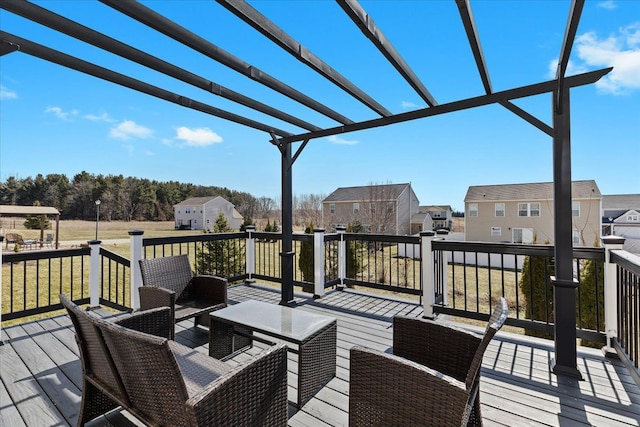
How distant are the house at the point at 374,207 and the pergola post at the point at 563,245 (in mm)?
17319

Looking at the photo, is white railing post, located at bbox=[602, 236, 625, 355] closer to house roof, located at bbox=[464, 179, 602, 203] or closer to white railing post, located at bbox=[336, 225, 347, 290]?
white railing post, located at bbox=[336, 225, 347, 290]

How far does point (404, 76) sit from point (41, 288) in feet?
40.3

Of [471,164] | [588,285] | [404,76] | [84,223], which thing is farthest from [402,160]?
[84,223]

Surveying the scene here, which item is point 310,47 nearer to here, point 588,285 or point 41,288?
point 588,285

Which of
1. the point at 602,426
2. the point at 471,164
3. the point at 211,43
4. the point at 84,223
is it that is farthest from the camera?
the point at 84,223

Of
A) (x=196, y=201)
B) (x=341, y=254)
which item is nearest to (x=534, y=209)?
(x=341, y=254)

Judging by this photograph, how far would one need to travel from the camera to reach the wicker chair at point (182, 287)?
3.16 metres

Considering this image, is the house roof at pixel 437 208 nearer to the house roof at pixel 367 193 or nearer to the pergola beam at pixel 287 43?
the house roof at pixel 367 193

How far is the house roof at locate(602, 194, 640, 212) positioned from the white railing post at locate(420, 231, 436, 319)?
31.6 m

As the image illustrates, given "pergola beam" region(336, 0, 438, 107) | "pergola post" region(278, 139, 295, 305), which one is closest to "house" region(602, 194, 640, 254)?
"pergola post" region(278, 139, 295, 305)

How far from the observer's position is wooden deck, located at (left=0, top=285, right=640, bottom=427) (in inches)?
79.1

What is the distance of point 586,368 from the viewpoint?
8.82ft

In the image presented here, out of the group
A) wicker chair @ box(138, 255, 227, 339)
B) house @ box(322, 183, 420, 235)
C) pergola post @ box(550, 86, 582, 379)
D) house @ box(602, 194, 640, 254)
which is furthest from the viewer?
house @ box(602, 194, 640, 254)

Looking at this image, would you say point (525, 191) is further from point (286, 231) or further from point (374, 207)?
point (286, 231)
